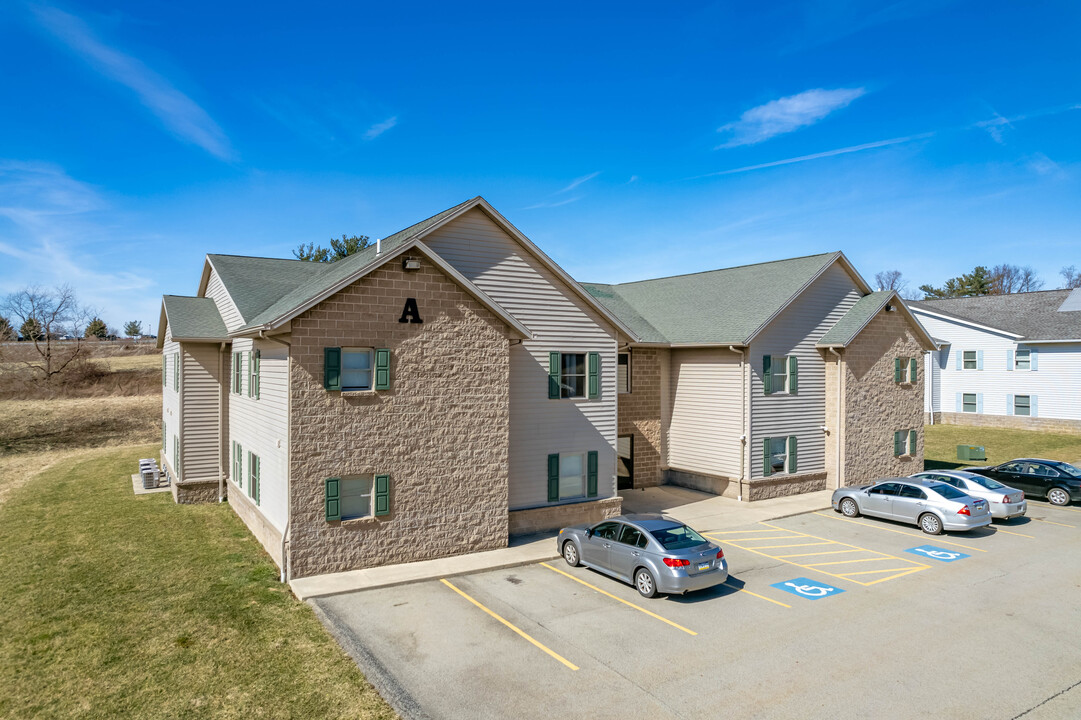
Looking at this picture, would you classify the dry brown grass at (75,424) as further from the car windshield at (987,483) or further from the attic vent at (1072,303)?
the attic vent at (1072,303)

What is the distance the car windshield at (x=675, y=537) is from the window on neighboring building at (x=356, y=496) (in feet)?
22.8

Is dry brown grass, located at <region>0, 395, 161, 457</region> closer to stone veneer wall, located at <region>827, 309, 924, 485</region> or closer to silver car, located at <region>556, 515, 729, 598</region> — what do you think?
silver car, located at <region>556, 515, 729, 598</region>

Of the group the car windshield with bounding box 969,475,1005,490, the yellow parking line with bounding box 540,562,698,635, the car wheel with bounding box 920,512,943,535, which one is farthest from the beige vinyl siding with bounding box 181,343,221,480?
the car windshield with bounding box 969,475,1005,490

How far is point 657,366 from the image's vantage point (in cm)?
2717

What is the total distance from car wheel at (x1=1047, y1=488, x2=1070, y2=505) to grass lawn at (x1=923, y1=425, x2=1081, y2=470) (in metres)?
7.38

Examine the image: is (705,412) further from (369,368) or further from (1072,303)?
(1072,303)

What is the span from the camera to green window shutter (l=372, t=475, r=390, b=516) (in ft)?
53.4

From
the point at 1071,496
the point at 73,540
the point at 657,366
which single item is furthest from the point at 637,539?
the point at 1071,496

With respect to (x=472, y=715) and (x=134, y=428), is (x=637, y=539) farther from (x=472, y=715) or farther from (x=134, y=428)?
(x=134, y=428)

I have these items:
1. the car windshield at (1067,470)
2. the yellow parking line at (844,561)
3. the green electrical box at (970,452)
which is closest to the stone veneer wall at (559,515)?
the yellow parking line at (844,561)

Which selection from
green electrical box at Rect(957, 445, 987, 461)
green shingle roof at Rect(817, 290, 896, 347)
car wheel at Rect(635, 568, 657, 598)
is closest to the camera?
car wheel at Rect(635, 568, 657, 598)

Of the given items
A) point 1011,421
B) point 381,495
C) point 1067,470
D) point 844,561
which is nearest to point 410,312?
point 381,495

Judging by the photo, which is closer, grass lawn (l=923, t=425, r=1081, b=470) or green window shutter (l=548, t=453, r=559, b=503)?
green window shutter (l=548, t=453, r=559, b=503)

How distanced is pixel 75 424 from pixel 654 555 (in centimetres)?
4231
